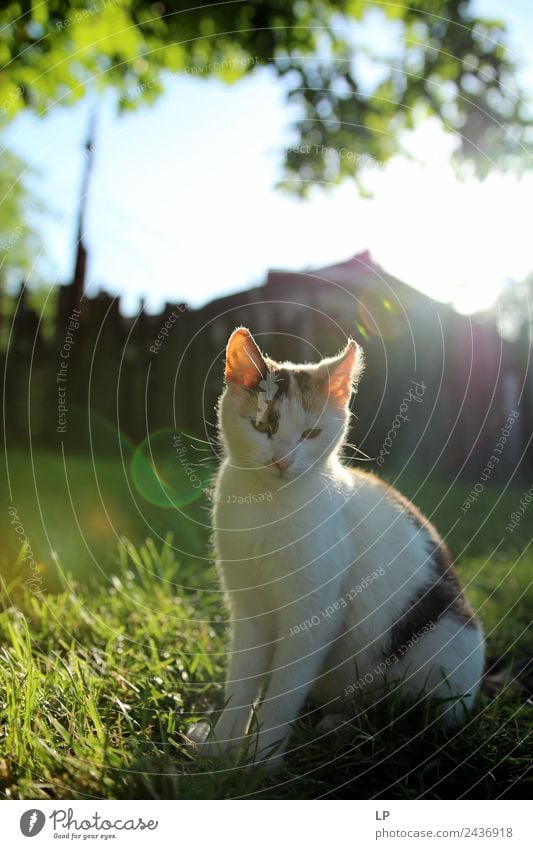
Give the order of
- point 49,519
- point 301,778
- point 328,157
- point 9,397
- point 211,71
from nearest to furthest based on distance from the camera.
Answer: point 301,778, point 211,71, point 49,519, point 328,157, point 9,397

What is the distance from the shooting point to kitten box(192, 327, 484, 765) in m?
2.37

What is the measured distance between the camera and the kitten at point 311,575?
2371 millimetres

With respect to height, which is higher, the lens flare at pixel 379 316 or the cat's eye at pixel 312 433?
the lens flare at pixel 379 316

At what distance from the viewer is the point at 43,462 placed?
738cm

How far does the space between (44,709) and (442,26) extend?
19.1 ft

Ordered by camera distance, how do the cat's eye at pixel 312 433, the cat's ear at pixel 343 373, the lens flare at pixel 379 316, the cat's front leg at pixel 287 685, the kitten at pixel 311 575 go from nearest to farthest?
1. the cat's front leg at pixel 287 685
2. the kitten at pixel 311 575
3. the cat's eye at pixel 312 433
4. the cat's ear at pixel 343 373
5. the lens flare at pixel 379 316

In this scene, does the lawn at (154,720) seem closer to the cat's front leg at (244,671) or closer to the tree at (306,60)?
the cat's front leg at (244,671)

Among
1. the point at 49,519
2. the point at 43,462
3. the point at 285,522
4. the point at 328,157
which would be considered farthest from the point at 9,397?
the point at 285,522

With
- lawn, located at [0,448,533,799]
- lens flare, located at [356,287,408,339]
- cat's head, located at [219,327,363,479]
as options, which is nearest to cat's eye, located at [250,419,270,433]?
cat's head, located at [219,327,363,479]

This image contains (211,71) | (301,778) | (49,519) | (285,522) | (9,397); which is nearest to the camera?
(301,778)

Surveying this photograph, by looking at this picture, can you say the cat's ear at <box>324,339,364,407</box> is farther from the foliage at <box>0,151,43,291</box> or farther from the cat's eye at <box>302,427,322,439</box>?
the foliage at <box>0,151,43,291</box>

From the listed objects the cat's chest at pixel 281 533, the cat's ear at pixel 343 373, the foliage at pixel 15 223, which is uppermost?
the foliage at pixel 15 223

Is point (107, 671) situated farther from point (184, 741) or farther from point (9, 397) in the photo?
point (9, 397)
